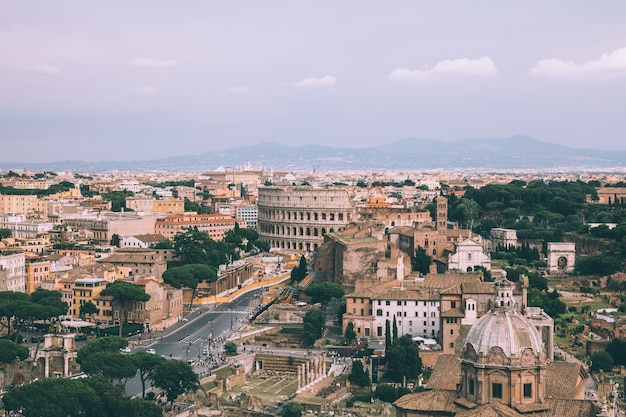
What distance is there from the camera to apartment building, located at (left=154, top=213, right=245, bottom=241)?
8944 cm

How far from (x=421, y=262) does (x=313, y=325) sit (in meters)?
14.7

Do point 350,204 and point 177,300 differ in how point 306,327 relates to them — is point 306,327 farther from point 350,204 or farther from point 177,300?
point 350,204

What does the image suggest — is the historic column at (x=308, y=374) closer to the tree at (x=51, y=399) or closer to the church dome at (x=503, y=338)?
the tree at (x=51, y=399)

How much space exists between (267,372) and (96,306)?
12.7 metres

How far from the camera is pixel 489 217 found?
99062 mm

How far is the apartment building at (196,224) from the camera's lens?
89.4 m

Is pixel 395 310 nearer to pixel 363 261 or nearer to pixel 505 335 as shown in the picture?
pixel 363 261

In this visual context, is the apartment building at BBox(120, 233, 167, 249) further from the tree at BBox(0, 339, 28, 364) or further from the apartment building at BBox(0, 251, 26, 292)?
the tree at BBox(0, 339, 28, 364)

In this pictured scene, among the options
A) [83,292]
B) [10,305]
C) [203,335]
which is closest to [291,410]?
[203,335]

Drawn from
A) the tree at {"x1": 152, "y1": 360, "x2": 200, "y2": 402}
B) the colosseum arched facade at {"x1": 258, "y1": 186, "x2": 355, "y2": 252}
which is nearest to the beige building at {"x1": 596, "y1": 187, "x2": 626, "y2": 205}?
the colosseum arched facade at {"x1": 258, "y1": 186, "x2": 355, "y2": 252}

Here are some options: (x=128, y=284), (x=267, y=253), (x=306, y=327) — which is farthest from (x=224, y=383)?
(x=267, y=253)

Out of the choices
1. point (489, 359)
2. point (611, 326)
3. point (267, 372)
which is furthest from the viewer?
point (611, 326)

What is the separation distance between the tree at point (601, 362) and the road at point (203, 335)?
1683cm

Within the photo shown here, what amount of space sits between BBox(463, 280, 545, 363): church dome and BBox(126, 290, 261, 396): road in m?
18.7
